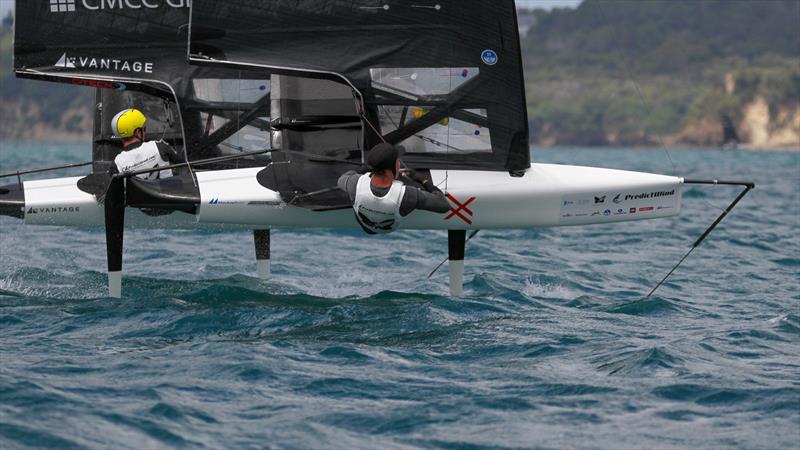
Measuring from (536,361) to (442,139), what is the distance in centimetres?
258

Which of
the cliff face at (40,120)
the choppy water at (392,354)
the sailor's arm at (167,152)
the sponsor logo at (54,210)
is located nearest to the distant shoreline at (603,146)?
the cliff face at (40,120)

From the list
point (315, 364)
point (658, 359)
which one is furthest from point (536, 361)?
point (315, 364)

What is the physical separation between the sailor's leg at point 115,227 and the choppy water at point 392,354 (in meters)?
0.18

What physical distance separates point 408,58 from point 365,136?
0.65 m

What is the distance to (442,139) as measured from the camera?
9523mm

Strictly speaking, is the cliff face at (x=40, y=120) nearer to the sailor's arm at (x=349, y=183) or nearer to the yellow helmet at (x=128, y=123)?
the yellow helmet at (x=128, y=123)

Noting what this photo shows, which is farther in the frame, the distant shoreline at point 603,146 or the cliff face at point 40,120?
the distant shoreline at point 603,146

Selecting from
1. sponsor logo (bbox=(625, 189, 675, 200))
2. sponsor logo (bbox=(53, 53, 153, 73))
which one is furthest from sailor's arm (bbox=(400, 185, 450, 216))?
sponsor logo (bbox=(53, 53, 153, 73))

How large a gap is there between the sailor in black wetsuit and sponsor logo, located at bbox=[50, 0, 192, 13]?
277cm

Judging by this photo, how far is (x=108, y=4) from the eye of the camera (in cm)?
1052

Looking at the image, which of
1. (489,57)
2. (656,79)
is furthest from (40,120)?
(489,57)

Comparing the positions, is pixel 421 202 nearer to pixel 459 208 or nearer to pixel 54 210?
pixel 459 208

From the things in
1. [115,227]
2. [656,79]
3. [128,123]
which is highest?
[656,79]

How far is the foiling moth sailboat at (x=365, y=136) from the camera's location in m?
9.27
